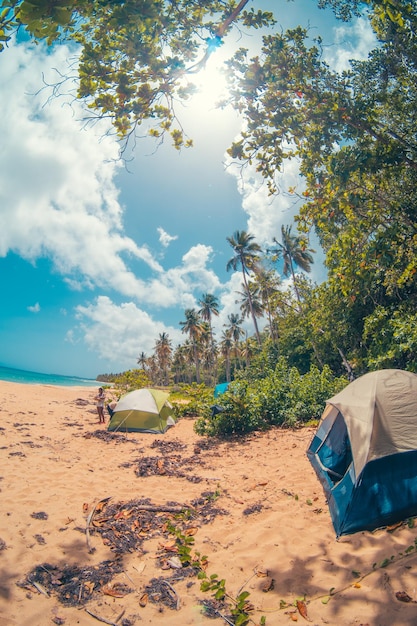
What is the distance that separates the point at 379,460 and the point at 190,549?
8.79 ft

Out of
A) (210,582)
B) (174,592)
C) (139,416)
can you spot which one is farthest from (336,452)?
(139,416)

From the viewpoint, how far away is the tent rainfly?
152 inches

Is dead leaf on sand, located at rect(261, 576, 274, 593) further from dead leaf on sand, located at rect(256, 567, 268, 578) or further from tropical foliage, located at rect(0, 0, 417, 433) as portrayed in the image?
tropical foliage, located at rect(0, 0, 417, 433)

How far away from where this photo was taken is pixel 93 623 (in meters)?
2.85

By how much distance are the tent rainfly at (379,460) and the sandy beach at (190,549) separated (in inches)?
9.0

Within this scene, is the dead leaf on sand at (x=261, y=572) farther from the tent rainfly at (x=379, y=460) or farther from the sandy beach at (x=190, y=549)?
the tent rainfly at (x=379, y=460)

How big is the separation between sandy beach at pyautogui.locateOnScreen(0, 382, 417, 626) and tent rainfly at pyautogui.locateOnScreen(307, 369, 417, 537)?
0.23 m

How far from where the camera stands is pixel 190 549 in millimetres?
3916

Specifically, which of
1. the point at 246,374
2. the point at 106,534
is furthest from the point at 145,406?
the point at 246,374

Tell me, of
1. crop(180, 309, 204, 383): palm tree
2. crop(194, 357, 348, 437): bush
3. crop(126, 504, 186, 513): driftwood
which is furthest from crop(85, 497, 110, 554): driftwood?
crop(180, 309, 204, 383): palm tree

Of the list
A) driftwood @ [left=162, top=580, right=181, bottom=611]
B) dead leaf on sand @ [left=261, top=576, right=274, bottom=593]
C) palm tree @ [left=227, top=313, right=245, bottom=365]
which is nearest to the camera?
driftwood @ [left=162, top=580, right=181, bottom=611]

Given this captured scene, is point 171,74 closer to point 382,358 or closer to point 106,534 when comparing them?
point 106,534

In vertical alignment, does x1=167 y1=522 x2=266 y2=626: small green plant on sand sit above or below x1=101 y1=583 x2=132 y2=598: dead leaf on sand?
above

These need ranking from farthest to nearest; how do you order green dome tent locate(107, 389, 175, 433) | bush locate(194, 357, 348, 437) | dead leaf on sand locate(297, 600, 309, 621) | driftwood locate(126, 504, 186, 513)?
green dome tent locate(107, 389, 175, 433) < bush locate(194, 357, 348, 437) < driftwood locate(126, 504, 186, 513) < dead leaf on sand locate(297, 600, 309, 621)
